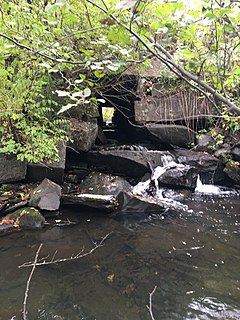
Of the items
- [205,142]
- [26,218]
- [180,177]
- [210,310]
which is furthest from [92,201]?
[205,142]

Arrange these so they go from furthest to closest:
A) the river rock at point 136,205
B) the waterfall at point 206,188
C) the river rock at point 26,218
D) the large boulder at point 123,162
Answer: the waterfall at point 206,188
the large boulder at point 123,162
the river rock at point 136,205
the river rock at point 26,218

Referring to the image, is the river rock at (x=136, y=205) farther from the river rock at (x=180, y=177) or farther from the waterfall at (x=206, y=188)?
the waterfall at (x=206, y=188)

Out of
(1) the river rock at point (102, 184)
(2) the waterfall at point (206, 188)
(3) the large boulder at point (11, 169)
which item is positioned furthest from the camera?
(2) the waterfall at point (206, 188)

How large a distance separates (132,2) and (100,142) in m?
8.14

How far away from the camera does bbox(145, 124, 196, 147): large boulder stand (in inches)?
341

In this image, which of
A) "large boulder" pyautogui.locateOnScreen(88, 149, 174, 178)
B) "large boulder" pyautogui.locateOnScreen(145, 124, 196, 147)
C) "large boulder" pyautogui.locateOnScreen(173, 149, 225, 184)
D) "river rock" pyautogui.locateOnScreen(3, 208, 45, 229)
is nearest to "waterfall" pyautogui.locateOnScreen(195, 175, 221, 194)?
"large boulder" pyautogui.locateOnScreen(173, 149, 225, 184)

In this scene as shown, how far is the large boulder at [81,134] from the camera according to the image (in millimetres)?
7078

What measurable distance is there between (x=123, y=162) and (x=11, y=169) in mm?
2992

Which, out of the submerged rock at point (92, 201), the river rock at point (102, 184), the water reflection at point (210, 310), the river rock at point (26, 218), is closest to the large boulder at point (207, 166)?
the river rock at point (102, 184)

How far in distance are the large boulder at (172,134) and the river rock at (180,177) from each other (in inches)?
60.7

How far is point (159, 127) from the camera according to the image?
8680mm

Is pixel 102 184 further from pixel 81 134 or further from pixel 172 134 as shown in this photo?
pixel 172 134

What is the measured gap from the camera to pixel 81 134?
7141mm

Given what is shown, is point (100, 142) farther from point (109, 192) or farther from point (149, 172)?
point (109, 192)
